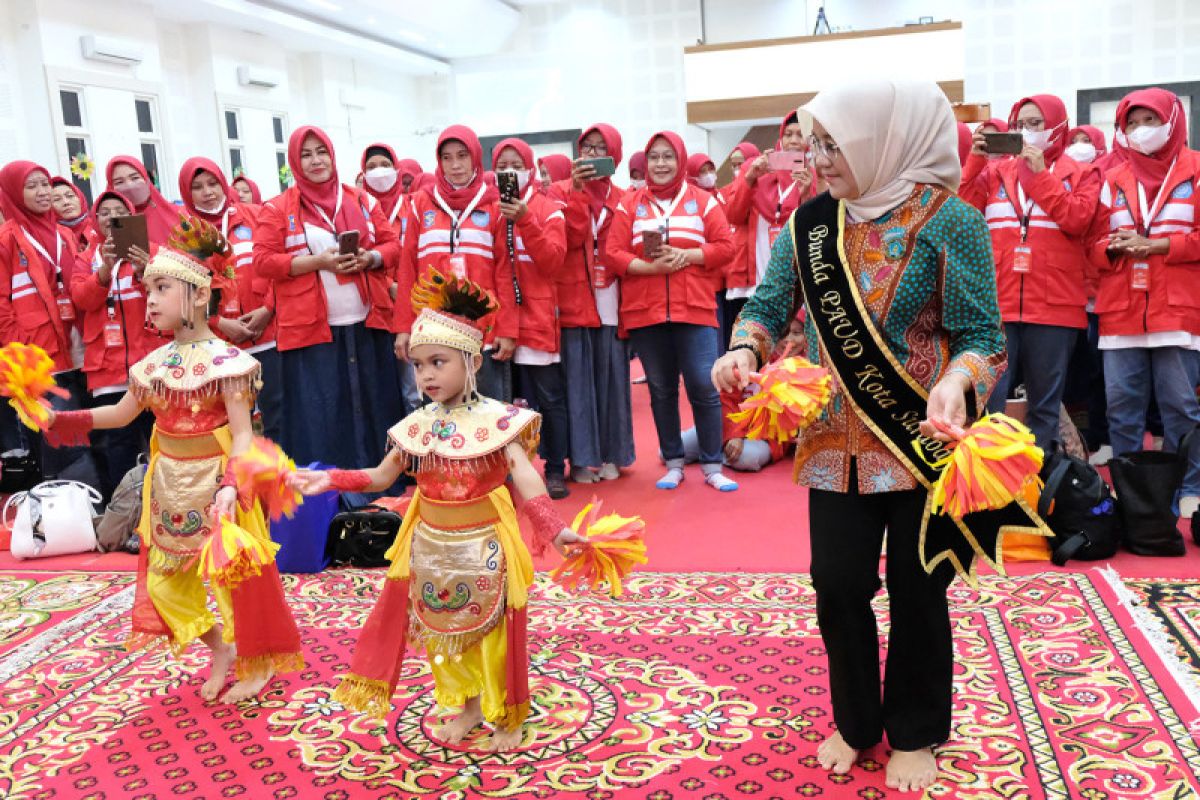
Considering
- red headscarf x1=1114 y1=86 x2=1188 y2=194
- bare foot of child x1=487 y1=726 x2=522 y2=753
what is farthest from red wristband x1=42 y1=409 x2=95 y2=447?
red headscarf x1=1114 y1=86 x2=1188 y2=194

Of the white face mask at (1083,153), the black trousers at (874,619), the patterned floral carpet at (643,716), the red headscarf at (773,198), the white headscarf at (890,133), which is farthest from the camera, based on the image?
the white face mask at (1083,153)

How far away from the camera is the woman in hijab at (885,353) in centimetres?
214

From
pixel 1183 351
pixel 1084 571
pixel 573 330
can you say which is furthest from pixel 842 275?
pixel 573 330

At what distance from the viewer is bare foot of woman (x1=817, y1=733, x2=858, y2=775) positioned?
251 centimetres

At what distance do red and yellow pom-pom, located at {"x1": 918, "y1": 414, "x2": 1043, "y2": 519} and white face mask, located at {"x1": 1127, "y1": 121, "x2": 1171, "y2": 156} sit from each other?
10.3 feet

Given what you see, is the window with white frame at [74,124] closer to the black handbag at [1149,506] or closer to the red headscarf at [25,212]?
the red headscarf at [25,212]

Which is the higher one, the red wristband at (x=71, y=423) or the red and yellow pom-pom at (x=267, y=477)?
the red wristband at (x=71, y=423)

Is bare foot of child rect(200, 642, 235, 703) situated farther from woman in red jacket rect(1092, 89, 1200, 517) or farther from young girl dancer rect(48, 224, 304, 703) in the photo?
woman in red jacket rect(1092, 89, 1200, 517)

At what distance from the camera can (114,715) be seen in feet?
10.1

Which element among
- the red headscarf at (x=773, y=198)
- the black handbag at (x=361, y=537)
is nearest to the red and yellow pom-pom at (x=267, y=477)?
the black handbag at (x=361, y=537)

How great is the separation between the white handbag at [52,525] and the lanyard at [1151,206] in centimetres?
495

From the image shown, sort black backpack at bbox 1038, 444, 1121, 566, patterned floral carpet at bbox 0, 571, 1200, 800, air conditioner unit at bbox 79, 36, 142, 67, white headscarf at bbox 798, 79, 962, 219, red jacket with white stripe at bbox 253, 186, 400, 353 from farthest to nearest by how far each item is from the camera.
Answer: air conditioner unit at bbox 79, 36, 142, 67 < red jacket with white stripe at bbox 253, 186, 400, 353 < black backpack at bbox 1038, 444, 1121, 566 < patterned floral carpet at bbox 0, 571, 1200, 800 < white headscarf at bbox 798, 79, 962, 219

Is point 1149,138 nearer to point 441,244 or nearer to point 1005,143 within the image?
point 1005,143

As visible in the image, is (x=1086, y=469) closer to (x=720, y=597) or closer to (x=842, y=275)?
(x=720, y=597)
